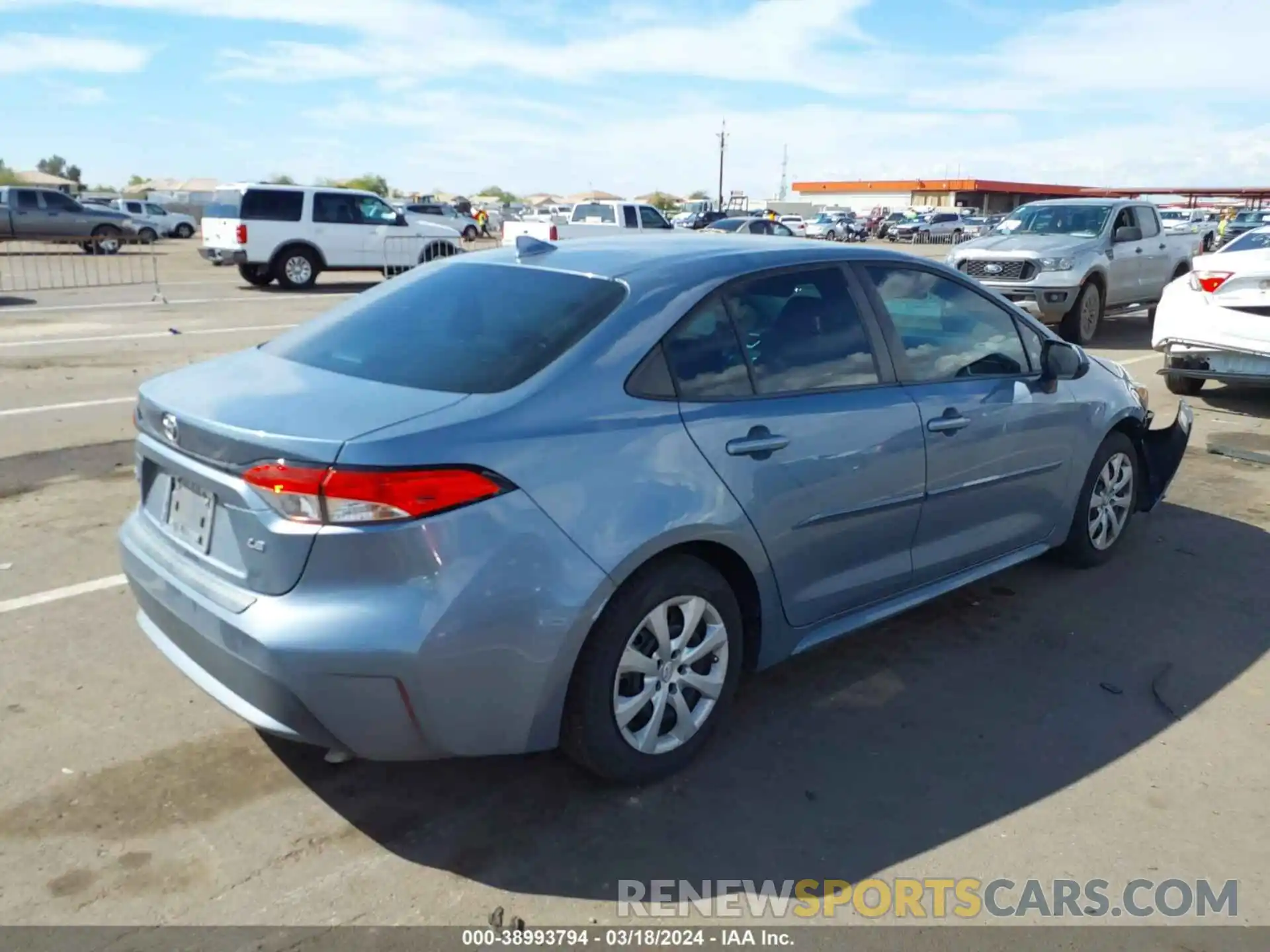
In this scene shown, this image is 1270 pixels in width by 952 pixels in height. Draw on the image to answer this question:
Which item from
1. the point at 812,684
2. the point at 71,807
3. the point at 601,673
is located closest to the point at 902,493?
the point at 812,684

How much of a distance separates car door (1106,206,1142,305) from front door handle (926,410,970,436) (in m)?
10.8

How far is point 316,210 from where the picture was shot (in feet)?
67.7

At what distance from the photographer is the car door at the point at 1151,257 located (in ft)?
47.7

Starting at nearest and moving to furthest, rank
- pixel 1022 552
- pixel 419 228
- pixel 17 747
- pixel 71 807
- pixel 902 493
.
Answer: pixel 71 807, pixel 17 747, pixel 902 493, pixel 1022 552, pixel 419 228

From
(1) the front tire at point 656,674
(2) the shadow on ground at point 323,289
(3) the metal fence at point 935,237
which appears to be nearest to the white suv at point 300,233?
(2) the shadow on ground at point 323,289

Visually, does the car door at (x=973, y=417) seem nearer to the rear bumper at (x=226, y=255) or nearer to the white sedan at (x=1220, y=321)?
the white sedan at (x=1220, y=321)

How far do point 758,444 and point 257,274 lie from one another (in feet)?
63.8

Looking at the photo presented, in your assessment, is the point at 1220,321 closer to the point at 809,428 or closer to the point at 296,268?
the point at 809,428

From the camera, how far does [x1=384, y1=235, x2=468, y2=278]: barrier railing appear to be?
21.6 metres

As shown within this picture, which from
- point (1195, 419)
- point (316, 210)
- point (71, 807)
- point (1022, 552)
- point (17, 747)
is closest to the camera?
point (71, 807)

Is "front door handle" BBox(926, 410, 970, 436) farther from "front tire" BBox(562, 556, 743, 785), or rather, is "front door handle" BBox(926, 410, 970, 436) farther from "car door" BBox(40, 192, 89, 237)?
"car door" BBox(40, 192, 89, 237)

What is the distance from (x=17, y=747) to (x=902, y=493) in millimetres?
3207
